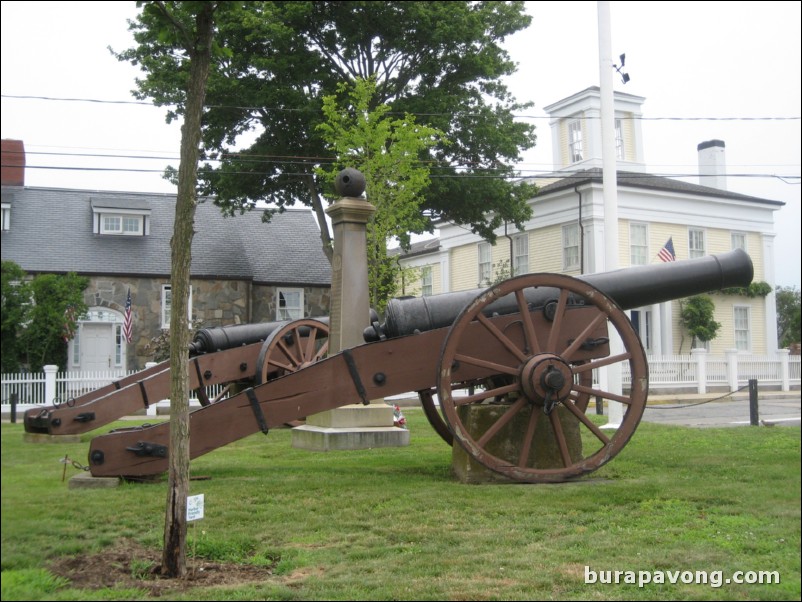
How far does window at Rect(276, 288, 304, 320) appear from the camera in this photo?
29.2 m

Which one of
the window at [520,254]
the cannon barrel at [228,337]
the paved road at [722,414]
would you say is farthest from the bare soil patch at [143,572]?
the window at [520,254]

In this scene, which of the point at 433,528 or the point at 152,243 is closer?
the point at 433,528

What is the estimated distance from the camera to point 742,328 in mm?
30797

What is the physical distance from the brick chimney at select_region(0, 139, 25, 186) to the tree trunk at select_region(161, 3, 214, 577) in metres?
1.10

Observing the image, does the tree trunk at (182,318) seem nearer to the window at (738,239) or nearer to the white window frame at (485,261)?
the white window frame at (485,261)

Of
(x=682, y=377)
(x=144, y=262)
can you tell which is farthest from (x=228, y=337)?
(x=682, y=377)

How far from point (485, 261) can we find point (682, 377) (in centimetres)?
1005

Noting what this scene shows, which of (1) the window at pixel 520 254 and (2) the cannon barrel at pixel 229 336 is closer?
(2) the cannon barrel at pixel 229 336

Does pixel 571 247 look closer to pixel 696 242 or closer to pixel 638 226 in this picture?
pixel 638 226

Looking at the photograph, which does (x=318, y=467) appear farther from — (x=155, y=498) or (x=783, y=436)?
(x=783, y=436)

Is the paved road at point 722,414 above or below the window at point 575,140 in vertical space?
below

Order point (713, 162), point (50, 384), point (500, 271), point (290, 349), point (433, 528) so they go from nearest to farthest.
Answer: point (433, 528), point (290, 349), point (50, 384), point (500, 271), point (713, 162)

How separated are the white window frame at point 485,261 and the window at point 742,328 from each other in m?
8.78

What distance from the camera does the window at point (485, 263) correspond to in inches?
1298
